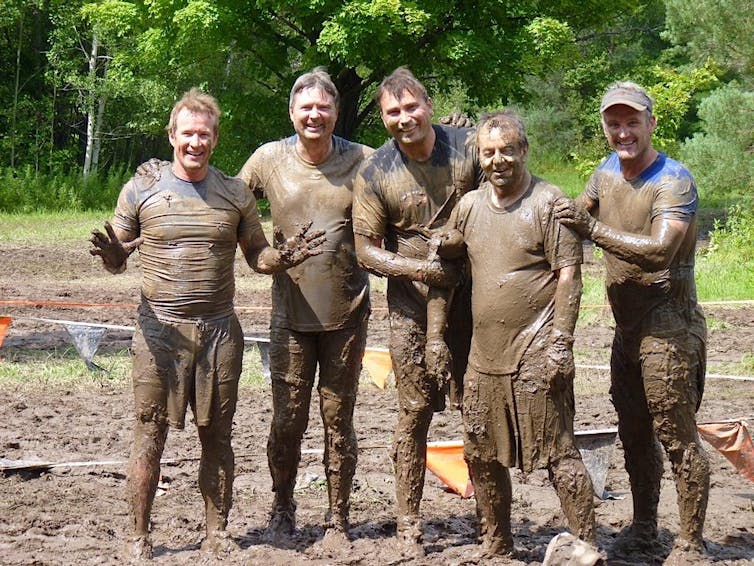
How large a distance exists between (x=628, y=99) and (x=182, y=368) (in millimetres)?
2593

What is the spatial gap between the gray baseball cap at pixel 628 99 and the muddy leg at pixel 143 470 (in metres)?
2.73

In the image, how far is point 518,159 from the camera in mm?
5359

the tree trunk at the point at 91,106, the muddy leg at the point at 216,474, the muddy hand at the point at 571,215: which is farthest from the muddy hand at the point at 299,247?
the tree trunk at the point at 91,106

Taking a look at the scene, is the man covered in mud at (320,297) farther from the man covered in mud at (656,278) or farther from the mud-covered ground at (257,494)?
the man covered in mud at (656,278)

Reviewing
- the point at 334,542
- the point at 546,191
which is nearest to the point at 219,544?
the point at 334,542

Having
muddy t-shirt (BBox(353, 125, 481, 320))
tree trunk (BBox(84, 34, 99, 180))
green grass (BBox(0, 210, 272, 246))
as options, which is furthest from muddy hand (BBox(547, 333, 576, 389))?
tree trunk (BBox(84, 34, 99, 180))

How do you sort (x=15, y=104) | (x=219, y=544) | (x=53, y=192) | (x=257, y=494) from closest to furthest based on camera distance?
(x=219, y=544), (x=257, y=494), (x=53, y=192), (x=15, y=104)

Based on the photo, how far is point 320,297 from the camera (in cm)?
611

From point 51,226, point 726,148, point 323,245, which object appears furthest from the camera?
point 51,226

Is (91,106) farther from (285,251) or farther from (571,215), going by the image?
(571,215)

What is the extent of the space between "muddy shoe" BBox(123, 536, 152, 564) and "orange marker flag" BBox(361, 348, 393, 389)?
4.64 meters

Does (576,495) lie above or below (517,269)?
below

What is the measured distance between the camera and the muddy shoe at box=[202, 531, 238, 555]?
5.95m

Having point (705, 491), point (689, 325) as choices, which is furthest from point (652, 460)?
point (689, 325)
